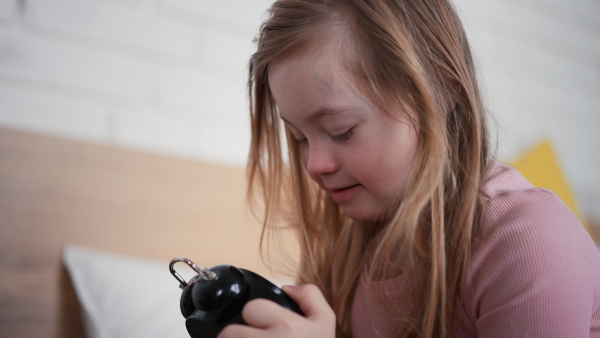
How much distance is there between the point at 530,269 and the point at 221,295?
1.07ft

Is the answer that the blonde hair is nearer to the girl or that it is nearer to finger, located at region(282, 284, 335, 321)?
the girl

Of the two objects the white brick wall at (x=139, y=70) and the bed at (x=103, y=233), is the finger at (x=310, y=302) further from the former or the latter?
the white brick wall at (x=139, y=70)

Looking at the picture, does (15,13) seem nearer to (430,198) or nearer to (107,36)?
(107,36)

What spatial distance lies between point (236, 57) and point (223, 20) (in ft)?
0.27

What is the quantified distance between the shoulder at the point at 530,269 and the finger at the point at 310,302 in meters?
0.18

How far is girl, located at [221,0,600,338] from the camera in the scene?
2.14ft

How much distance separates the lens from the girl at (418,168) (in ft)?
2.14

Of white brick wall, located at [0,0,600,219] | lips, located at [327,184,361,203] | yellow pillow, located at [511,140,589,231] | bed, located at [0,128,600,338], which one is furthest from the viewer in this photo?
yellow pillow, located at [511,140,589,231]

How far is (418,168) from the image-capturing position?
73 cm

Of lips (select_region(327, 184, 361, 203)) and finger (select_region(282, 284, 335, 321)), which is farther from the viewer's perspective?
lips (select_region(327, 184, 361, 203))

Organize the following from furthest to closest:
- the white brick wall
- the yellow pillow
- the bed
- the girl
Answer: the yellow pillow → the white brick wall → the bed → the girl

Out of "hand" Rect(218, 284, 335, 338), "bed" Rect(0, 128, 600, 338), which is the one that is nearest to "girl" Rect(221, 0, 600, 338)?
"hand" Rect(218, 284, 335, 338)

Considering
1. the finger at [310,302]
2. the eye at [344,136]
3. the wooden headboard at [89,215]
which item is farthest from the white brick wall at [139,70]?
the finger at [310,302]

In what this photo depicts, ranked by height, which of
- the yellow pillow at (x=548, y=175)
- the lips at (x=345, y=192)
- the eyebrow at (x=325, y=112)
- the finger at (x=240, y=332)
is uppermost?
the eyebrow at (x=325, y=112)
